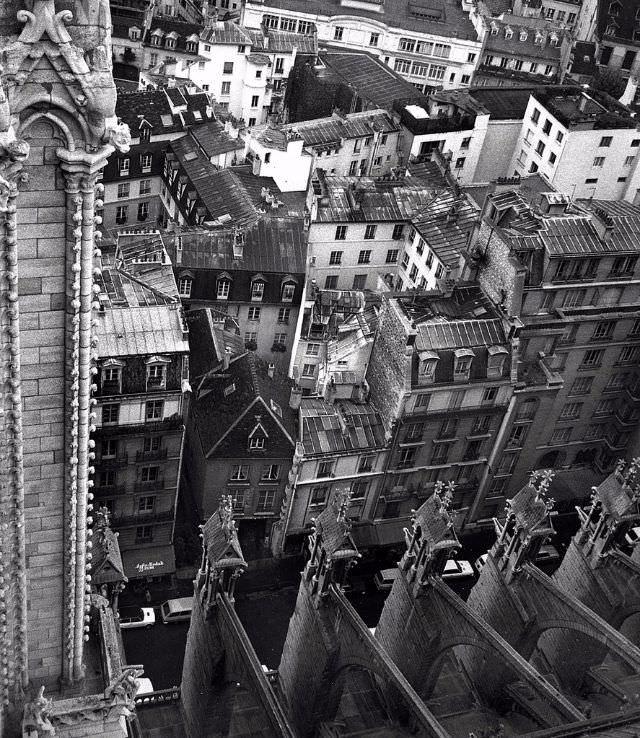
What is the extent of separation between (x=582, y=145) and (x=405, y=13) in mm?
52780

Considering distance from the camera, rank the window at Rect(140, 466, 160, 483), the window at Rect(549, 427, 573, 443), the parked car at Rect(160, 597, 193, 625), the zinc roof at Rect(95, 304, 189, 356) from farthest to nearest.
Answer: the window at Rect(549, 427, 573, 443) → the parked car at Rect(160, 597, 193, 625) → the window at Rect(140, 466, 160, 483) → the zinc roof at Rect(95, 304, 189, 356)

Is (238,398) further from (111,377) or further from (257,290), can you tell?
(257,290)

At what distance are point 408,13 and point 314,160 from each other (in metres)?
53.7

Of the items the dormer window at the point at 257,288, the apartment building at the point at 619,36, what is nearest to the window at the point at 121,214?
the dormer window at the point at 257,288

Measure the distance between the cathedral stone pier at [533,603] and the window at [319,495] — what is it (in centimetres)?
2115

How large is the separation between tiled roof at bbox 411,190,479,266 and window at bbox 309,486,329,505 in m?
25.4

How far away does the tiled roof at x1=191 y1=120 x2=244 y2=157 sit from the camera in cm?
11900

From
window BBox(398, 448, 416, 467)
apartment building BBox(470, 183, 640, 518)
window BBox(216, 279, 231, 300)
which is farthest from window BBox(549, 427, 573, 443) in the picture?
window BBox(216, 279, 231, 300)

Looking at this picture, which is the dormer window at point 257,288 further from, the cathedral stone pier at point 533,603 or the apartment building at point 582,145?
the apartment building at point 582,145

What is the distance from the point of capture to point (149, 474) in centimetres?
8219

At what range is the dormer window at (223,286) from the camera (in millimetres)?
99500

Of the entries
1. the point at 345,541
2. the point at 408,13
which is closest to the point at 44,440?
the point at 345,541

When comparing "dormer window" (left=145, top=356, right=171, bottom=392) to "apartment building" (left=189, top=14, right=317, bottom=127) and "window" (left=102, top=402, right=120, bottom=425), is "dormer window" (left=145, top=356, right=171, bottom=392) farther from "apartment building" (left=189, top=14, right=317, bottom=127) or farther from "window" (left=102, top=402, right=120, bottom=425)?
"apartment building" (left=189, top=14, right=317, bottom=127)

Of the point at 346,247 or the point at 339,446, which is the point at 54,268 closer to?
the point at 339,446
